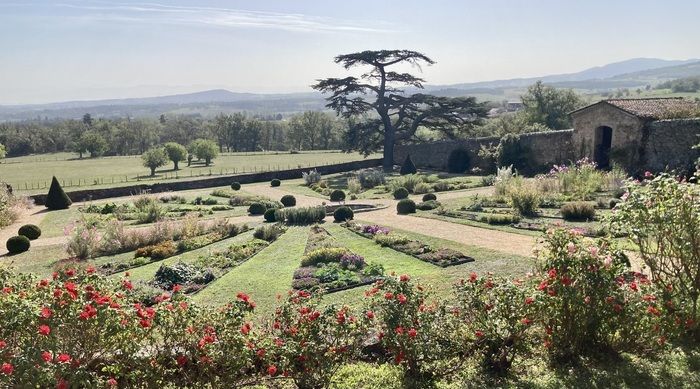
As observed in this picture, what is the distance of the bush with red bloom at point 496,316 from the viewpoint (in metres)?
6.41

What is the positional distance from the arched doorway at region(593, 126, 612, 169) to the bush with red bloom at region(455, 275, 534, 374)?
26.9 m

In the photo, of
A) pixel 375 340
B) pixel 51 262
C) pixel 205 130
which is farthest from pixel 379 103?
pixel 205 130

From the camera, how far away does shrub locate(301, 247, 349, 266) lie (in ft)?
44.2

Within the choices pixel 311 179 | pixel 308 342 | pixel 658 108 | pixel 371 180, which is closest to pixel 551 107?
pixel 658 108

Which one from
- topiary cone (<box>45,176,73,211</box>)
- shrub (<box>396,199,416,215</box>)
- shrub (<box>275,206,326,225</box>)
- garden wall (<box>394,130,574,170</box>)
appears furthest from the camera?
garden wall (<box>394,130,574,170</box>)

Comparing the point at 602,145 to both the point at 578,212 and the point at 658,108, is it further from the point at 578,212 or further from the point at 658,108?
the point at 578,212

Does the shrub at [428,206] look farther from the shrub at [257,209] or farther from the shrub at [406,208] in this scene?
the shrub at [257,209]

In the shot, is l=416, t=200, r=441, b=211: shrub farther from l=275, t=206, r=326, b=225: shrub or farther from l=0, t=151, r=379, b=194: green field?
l=0, t=151, r=379, b=194: green field

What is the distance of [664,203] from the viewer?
667 cm

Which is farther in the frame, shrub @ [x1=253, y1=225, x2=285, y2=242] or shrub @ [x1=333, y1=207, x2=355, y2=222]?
shrub @ [x1=333, y1=207, x2=355, y2=222]

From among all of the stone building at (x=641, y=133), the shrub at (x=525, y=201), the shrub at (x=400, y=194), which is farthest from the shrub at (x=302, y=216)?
the stone building at (x=641, y=133)

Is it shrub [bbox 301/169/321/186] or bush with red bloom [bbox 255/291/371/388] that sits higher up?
bush with red bloom [bbox 255/291/371/388]

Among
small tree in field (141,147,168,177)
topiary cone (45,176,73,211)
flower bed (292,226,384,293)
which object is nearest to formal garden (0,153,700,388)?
flower bed (292,226,384,293)

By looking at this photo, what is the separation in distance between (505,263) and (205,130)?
94.9 meters
